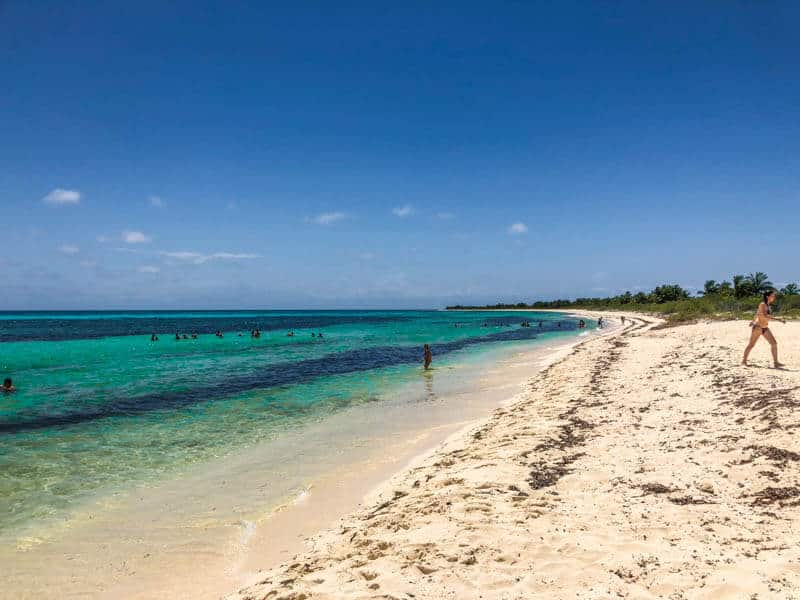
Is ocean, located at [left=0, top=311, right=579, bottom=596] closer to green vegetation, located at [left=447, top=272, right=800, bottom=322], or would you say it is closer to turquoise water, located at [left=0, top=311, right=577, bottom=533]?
turquoise water, located at [left=0, top=311, right=577, bottom=533]

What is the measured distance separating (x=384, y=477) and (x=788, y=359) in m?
14.1

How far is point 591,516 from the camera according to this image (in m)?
5.73

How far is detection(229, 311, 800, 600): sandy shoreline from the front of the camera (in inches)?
173

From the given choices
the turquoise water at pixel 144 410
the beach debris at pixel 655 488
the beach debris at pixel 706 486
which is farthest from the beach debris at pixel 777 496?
the turquoise water at pixel 144 410

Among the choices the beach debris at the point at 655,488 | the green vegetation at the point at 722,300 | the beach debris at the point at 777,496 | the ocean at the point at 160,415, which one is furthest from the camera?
the green vegetation at the point at 722,300

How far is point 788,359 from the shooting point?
14648 mm

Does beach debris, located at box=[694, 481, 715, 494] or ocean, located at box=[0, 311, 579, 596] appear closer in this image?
beach debris, located at box=[694, 481, 715, 494]

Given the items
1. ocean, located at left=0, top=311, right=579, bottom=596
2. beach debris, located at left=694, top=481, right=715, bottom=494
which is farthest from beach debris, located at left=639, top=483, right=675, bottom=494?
ocean, located at left=0, top=311, right=579, bottom=596

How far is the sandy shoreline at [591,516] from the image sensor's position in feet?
14.4

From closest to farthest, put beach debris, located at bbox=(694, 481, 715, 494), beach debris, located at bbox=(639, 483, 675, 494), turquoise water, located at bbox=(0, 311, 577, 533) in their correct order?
beach debris, located at bbox=(694, 481, 715, 494), beach debris, located at bbox=(639, 483, 675, 494), turquoise water, located at bbox=(0, 311, 577, 533)

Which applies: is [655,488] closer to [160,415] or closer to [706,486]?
[706,486]

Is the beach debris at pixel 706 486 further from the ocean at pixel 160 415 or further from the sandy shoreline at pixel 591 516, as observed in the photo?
the ocean at pixel 160 415

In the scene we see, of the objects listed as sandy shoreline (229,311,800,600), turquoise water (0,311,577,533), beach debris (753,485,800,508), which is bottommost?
turquoise water (0,311,577,533)

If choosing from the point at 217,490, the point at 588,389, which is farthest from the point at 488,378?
the point at 217,490
